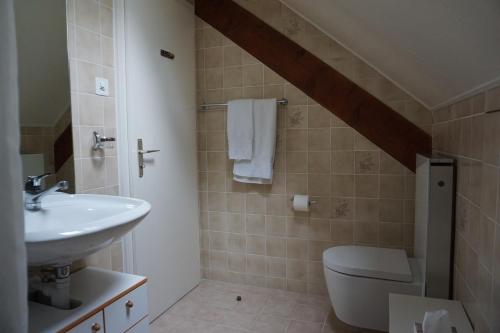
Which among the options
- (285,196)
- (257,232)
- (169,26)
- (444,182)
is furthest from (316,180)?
(169,26)

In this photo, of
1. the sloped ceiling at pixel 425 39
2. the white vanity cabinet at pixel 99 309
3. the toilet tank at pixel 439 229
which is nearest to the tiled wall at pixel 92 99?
the white vanity cabinet at pixel 99 309

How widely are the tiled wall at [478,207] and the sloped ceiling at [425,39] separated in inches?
4.1

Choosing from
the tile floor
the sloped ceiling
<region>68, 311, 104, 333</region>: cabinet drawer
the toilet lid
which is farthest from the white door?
the toilet lid

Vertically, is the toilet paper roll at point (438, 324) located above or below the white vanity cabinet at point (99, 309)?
above

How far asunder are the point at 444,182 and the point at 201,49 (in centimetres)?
188

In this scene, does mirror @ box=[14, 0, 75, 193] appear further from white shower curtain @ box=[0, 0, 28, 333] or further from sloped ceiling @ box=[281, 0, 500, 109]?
sloped ceiling @ box=[281, 0, 500, 109]

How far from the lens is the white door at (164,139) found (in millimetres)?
1868

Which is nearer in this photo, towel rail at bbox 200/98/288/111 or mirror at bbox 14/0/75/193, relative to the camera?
mirror at bbox 14/0/75/193

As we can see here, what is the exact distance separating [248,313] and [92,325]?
119cm

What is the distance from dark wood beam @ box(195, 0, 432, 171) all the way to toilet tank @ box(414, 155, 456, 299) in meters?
0.56

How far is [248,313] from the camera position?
83.7 inches

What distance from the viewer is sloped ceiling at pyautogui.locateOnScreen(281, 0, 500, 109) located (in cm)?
81

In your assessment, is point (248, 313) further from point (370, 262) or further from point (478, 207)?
point (478, 207)

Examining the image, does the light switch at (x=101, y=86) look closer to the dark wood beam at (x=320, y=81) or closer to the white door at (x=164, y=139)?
the white door at (x=164, y=139)
